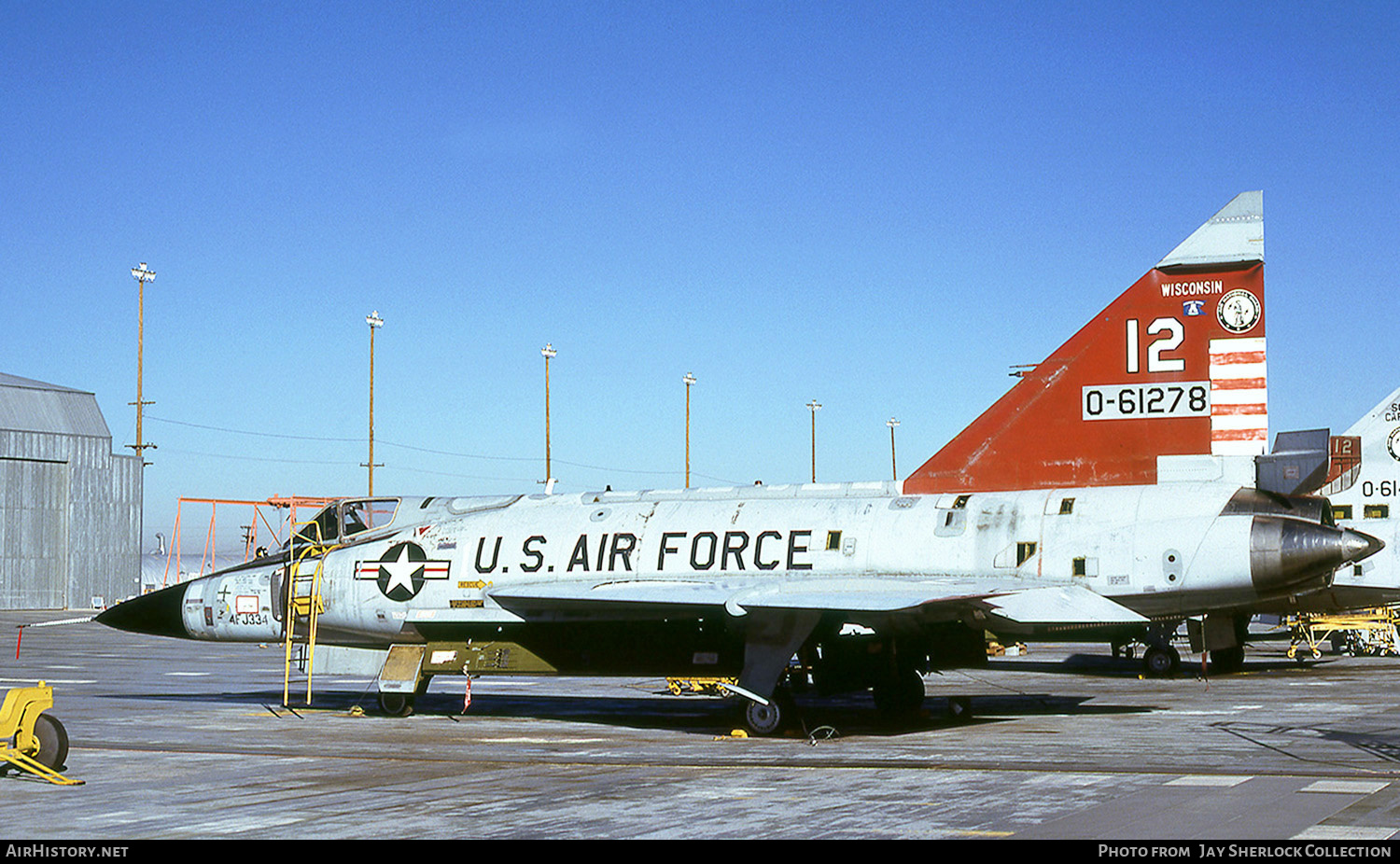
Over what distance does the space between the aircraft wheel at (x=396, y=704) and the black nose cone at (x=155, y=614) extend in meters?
3.54

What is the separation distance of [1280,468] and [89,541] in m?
59.3

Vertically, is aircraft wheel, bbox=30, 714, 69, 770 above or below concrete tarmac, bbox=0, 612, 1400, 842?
above

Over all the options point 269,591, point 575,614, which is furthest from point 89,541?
point 575,614

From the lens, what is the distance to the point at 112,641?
40594mm

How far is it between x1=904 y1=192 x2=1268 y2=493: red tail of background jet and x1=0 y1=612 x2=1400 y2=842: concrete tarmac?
316 centimetres

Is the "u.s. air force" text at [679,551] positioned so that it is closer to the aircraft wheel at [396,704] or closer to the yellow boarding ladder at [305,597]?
the aircraft wheel at [396,704]

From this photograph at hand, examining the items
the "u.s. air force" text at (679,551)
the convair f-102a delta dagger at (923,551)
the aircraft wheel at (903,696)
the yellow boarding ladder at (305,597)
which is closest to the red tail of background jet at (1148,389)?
the convair f-102a delta dagger at (923,551)

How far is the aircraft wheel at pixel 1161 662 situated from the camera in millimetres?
25703

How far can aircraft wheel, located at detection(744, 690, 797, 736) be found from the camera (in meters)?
15.9

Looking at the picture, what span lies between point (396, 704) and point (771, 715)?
557 centimetres

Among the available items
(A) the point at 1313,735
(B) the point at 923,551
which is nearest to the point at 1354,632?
(A) the point at 1313,735

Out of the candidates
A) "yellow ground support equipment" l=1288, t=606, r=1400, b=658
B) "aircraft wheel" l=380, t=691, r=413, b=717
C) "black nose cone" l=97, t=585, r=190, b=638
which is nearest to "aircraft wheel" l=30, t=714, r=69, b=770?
"aircraft wheel" l=380, t=691, r=413, b=717

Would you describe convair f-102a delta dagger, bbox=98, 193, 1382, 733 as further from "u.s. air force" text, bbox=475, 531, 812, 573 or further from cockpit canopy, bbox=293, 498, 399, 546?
cockpit canopy, bbox=293, 498, 399, 546

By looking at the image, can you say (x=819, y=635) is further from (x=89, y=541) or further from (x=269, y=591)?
(x=89, y=541)
